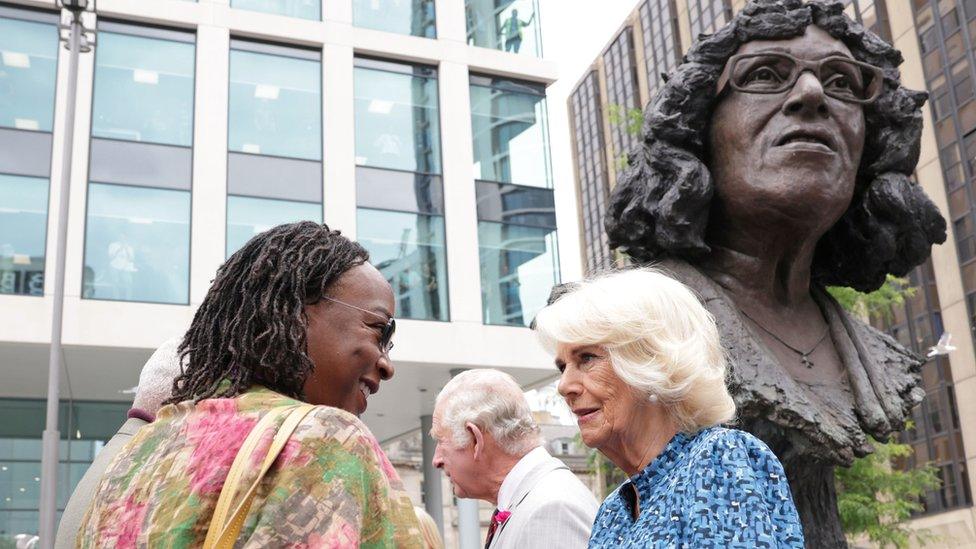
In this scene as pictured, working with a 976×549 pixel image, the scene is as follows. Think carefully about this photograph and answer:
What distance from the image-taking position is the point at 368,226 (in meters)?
21.9

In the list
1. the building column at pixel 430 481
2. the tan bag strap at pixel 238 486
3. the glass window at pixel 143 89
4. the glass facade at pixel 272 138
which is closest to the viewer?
the tan bag strap at pixel 238 486

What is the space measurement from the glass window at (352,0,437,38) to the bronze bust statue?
19847 millimetres

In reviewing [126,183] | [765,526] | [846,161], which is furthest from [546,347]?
[126,183]

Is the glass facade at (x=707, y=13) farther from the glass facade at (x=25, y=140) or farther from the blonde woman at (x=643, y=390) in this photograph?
the blonde woman at (x=643, y=390)

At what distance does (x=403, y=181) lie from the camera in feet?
73.6

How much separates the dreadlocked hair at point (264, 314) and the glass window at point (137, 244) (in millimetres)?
17969

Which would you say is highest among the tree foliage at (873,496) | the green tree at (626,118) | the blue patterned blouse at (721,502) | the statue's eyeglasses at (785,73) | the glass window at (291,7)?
the glass window at (291,7)

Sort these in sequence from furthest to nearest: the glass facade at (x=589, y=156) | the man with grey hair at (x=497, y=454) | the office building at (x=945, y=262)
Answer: the glass facade at (x=589, y=156) < the office building at (x=945, y=262) < the man with grey hair at (x=497, y=454)

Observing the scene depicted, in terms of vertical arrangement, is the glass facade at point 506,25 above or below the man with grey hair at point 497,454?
above

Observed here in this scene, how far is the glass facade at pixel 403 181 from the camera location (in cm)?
2177

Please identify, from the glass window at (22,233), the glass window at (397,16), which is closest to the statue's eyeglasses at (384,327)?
the glass window at (22,233)

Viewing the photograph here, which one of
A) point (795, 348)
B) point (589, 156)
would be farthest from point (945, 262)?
point (795, 348)

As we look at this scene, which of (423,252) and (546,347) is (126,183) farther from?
(546,347)

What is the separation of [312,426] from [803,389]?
231 centimetres
